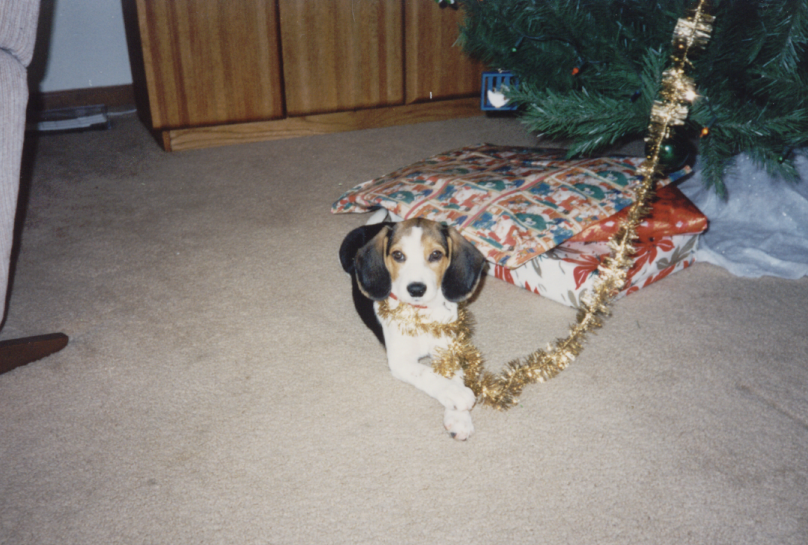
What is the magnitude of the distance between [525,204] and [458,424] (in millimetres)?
843

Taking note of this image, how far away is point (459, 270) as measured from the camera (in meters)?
1.49

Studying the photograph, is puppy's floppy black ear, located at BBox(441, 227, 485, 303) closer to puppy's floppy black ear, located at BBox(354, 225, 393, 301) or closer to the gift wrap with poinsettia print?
puppy's floppy black ear, located at BBox(354, 225, 393, 301)

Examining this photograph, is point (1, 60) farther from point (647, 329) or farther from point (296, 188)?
point (647, 329)

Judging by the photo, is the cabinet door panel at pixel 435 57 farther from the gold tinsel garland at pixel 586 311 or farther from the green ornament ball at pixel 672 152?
the gold tinsel garland at pixel 586 311

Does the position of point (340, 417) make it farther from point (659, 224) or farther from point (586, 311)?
point (659, 224)

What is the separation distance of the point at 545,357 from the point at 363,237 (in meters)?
0.58

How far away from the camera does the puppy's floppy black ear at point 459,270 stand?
4.87ft

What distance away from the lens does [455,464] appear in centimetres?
125

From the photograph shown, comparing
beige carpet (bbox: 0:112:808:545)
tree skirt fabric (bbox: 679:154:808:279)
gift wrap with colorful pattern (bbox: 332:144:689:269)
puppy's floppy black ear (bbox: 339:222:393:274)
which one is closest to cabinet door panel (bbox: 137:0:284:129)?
beige carpet (bbox: 0:112:808:545)

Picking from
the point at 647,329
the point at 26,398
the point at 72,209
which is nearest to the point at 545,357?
the point at 647,329

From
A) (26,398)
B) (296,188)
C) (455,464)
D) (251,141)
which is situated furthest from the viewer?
(251,141)

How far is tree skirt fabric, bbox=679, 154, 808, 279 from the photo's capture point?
1.95 meters

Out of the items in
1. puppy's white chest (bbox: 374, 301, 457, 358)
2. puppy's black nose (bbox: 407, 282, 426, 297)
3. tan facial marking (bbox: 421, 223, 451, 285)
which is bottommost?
puppy's white chest (bbox: 374, 301, 457, 358)

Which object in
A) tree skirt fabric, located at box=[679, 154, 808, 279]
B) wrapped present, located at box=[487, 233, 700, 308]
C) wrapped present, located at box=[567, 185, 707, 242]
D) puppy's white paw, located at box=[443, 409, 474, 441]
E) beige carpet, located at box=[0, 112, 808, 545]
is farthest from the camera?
tree skirt fabric, located at box=[679, 154, 808, 279]
